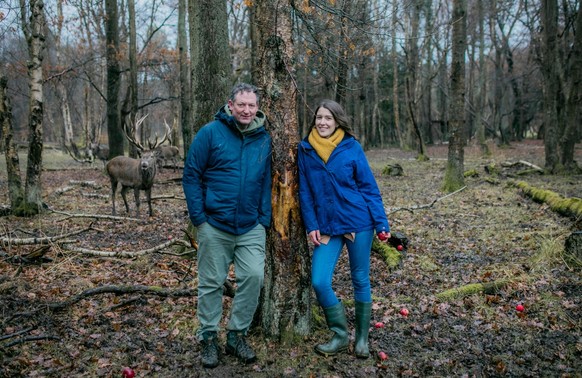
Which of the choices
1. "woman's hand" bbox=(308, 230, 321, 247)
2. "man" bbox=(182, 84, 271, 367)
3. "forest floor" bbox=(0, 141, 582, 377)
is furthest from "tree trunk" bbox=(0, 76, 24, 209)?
"woman's hand" bbox=(308, 230, 321, 247)

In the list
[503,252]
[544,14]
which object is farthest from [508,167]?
[503,252]

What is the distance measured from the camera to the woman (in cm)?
387

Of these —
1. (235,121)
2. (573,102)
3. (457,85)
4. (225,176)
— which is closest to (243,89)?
(235,121)

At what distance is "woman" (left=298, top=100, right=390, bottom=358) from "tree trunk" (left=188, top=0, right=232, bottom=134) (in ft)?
9.82

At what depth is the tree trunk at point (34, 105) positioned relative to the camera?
29.7ft

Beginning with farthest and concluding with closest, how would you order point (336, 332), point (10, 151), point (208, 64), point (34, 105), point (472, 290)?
point (10, 151) < point (34, 105) < point (208, 64) < point (472, 290) < point (336, 332)

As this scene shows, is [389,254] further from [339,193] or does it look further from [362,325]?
[339,193]

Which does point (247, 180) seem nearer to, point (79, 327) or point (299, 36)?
point (299, 36)

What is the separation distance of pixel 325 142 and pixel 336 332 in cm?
167

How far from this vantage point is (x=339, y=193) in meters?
3.87

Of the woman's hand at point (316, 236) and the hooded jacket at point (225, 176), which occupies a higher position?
the hooded jacket at point (225, 176)

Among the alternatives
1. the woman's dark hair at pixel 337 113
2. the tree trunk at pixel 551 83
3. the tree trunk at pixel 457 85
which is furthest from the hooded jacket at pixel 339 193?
the tree trunk at pixel 551 83

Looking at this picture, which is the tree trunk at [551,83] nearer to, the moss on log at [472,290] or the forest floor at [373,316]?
the forest floor at [373,316]

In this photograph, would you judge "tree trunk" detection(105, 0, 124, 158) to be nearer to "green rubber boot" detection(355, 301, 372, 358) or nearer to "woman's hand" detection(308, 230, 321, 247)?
"woman's hand" detection(308, 230, 321, 247)
